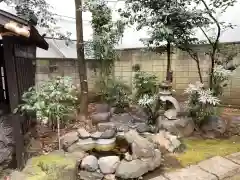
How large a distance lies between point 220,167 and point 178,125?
1583mm

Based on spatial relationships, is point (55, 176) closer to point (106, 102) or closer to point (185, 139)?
point (185, 139)

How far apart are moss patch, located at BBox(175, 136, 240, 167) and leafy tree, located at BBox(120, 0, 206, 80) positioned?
1.74 m

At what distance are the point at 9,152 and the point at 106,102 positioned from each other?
411cm

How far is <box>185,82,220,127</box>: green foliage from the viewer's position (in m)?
4.93

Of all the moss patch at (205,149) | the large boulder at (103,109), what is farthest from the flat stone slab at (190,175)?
the large boulder at (103,109)

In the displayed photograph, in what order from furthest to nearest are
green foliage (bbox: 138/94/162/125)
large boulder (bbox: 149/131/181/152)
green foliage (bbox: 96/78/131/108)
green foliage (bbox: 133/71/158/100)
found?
green foliage (bbox: 96/78/131/108) < green foliage (bbox: 133/71/158/100) < green foliage (bbox: 138/94/162/125) < large boulder (bbox: 149/131/181/152)

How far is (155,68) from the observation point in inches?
327

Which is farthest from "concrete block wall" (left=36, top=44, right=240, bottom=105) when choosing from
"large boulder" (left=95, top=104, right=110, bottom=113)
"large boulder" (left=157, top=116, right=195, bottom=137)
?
"large boulder" (left=157, top=116, right=195, bottom=137)

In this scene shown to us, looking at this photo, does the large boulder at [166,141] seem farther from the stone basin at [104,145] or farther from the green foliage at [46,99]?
the green foliage at [46,99]

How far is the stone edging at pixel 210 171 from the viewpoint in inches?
132

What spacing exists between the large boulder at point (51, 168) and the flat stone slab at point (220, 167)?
2135mm

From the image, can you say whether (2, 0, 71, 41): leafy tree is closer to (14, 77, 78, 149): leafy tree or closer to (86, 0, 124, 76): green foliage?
(86, 0, 124, 76): green foliage

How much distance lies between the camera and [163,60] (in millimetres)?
8047

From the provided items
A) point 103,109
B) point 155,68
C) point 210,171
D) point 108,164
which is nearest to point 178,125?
point 210,171
